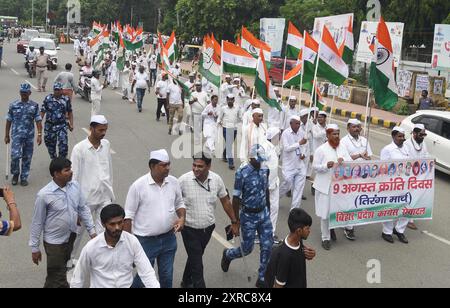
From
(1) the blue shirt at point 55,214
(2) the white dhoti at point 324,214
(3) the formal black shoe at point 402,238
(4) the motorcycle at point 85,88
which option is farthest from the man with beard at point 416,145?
(4) the motorcycle at point 85,88

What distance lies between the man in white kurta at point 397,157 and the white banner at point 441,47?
1278cm

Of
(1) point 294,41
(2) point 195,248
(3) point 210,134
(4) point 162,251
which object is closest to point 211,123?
(3) point 210,134

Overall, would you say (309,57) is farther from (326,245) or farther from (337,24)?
(326,245)

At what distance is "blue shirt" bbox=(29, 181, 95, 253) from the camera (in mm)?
4754

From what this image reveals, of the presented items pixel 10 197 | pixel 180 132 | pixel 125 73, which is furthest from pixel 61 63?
pixel 10 197

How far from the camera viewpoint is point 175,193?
4.96 meters

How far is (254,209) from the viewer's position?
579cm

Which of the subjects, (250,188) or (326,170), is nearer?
(250,188)

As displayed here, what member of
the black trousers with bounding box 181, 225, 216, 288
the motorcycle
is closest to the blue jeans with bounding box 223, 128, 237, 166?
the black trousers with bounding box 181, 225, 216, 288

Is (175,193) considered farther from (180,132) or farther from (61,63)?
(61,63)

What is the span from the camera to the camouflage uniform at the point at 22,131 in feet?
29.3

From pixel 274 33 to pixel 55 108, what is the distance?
14.6 metres

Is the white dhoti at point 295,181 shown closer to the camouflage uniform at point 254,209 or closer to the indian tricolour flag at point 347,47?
the camouflage uniform at point 254,209

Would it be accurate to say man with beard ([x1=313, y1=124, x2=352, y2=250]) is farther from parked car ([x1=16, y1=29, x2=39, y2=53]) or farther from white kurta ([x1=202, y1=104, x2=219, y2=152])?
parked car ([x1=16, y1=29, x2=39, y2=53])
